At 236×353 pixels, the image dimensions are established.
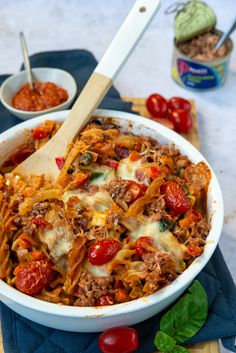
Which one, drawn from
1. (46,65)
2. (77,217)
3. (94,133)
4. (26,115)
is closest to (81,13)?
(46,65)

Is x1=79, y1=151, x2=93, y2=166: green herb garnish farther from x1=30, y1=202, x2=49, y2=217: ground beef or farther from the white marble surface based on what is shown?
the white marble surface

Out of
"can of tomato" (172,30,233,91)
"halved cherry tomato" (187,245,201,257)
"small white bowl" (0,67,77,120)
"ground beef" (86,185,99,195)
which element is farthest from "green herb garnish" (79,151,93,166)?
"can of tomato" (172,30,233,91)

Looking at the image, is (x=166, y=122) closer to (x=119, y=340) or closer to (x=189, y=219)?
(x=189, y=219)

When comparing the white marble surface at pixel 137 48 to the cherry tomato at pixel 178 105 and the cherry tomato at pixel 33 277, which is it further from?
the cherry tomato at pixel 33 277

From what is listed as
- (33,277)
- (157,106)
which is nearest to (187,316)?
(33,277)

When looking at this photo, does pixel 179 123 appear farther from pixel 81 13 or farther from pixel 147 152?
pixel 81 13

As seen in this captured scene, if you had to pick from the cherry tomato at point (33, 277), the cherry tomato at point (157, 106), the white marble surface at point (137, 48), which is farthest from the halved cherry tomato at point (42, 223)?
the cherry tomato at point (157, 106)
